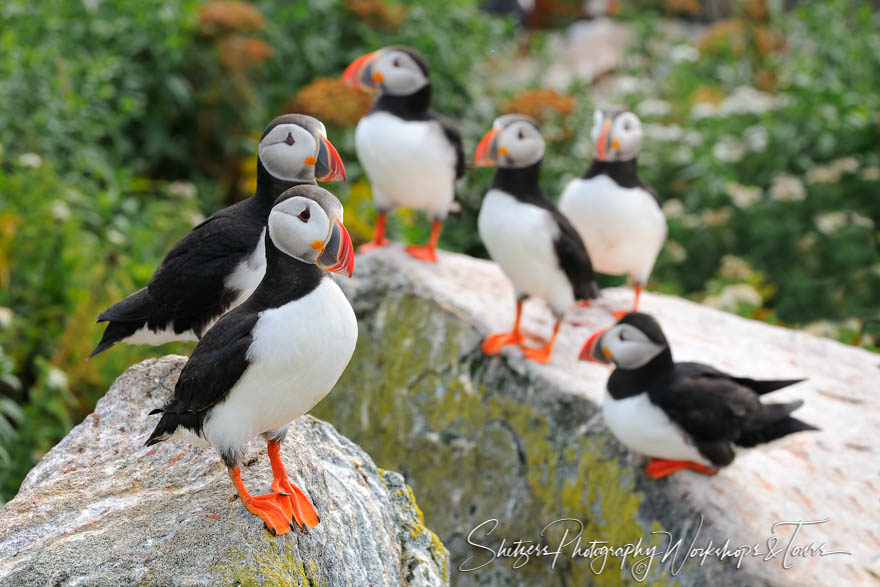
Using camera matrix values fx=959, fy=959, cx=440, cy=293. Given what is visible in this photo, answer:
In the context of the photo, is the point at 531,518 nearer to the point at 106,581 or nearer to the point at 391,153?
the point at 391,153

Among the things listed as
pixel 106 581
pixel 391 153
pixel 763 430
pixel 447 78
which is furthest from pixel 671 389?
pixel 447 78

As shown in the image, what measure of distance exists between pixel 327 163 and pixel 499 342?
1871 mm

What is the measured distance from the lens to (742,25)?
1241 cm

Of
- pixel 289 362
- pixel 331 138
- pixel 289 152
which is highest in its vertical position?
pixel 289 152

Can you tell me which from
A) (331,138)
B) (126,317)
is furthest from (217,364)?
(331,138)

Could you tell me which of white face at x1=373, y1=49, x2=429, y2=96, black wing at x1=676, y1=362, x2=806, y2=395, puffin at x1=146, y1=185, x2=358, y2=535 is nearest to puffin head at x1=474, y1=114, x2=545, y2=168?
white face at x1=373, y1=49, x2=429, y2=96

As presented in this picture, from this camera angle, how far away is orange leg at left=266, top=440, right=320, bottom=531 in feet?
9.12

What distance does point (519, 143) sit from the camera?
4.61 meters

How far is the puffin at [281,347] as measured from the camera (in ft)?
8.70

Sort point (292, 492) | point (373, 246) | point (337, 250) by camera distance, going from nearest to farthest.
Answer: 1. point (337, 250)
2. point (292, 492)
3. point (373, 246)

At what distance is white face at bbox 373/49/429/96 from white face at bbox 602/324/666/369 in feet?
6.15

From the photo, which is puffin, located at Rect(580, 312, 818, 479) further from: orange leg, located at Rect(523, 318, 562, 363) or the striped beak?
the striped beak

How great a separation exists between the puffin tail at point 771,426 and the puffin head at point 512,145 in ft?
5.23

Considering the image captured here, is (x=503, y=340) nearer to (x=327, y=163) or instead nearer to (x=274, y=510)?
(x=327, y=163)
